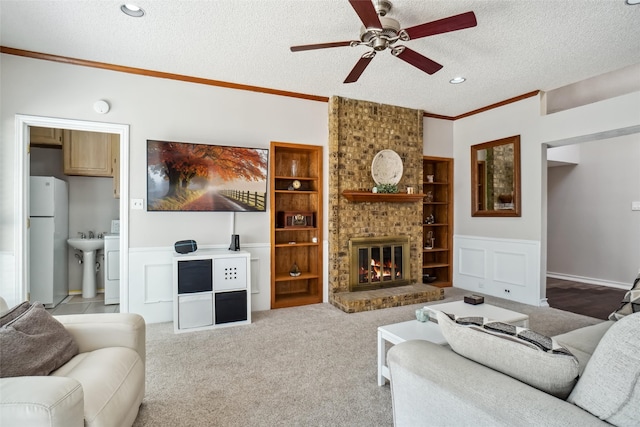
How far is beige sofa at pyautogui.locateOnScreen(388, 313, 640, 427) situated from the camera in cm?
88

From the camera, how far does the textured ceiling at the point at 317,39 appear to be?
2.49m

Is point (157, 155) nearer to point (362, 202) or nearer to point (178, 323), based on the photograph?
point (178, 323)

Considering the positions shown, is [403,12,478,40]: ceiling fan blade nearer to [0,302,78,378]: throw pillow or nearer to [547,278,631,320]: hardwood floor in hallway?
[0,302,78,378]: throw pillow

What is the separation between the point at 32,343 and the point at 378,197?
3.76m

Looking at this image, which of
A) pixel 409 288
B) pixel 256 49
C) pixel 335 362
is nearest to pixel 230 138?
pixel 256 49

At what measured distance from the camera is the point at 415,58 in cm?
262

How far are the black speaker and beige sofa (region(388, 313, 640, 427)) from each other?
2.71 m

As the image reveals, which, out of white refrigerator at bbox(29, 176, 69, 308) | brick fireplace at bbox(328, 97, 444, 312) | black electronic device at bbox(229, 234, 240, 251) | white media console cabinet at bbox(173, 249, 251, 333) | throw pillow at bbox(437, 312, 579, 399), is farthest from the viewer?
brick fireplace at bbox(328, 97, 444, 312)

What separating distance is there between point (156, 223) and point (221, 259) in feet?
2.88

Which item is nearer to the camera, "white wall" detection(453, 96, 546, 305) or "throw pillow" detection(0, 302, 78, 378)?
"throw pillow" detection(0, 302, 78, 378)

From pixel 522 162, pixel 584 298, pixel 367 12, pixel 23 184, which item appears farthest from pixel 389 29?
pixel 584 298

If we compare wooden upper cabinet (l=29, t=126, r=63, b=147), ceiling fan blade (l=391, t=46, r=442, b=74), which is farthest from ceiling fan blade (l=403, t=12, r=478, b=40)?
wooden upper cabinet (l=29, t=126, r=63, b=147)

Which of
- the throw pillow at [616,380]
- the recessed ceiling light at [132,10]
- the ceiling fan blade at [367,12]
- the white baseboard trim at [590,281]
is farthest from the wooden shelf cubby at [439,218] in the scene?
the throw pillow at [616,380]

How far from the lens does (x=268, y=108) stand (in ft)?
13.5
